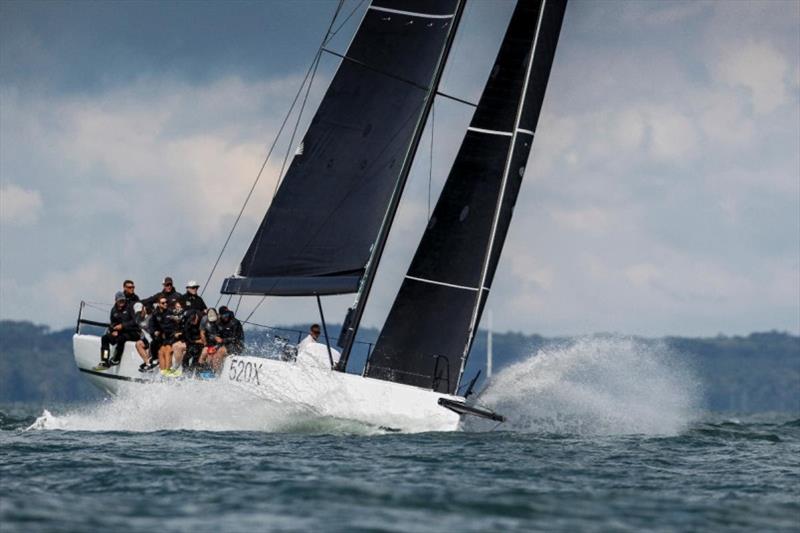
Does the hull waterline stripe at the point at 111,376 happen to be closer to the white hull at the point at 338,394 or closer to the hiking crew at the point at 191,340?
the hiking crew at the point at 191,340

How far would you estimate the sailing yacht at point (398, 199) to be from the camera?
1836 cm

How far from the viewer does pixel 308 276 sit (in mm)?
18750

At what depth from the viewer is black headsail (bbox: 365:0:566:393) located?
60.1ft

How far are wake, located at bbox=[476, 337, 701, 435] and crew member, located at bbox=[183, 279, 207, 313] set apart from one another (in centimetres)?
437

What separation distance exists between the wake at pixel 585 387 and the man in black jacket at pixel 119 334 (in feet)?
17.9

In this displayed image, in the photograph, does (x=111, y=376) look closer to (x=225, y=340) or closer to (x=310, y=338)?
(x=225, y=340)

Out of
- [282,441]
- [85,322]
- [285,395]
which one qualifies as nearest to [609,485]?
[282,441]

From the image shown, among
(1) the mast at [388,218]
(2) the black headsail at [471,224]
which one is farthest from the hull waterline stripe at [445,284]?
(1) the mast at [388,218]

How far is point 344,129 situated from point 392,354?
3.19 metres

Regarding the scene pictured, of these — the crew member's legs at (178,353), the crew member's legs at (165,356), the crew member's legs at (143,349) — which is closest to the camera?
the crew member's legs at (178,353)

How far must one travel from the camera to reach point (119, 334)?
68.0 ft

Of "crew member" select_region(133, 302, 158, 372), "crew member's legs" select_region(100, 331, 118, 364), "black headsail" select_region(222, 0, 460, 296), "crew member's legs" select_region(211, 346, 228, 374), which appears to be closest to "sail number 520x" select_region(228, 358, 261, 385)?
"crew member's legs" select_region(211, 346, 228, 374)

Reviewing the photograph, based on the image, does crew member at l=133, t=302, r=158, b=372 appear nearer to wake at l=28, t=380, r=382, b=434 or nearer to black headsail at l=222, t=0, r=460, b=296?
wake at l=28, t=380, r=382, b=434

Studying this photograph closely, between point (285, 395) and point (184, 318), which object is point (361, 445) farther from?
point (184, 318)
